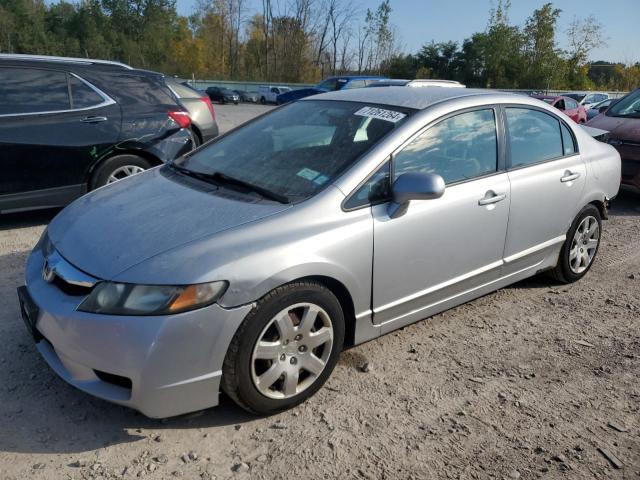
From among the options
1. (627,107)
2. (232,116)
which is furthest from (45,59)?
(232,116)

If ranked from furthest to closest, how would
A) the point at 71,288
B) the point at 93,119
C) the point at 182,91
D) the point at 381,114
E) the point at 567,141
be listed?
1. the point at 182,91
2. the point at 93,119
3. the point at 567,141
4. the point at 381,114
5. the point at 71,288

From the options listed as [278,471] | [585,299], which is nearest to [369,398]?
[278,471]

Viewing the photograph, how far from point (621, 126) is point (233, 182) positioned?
6.43 m

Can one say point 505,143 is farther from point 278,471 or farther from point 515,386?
point 278,471

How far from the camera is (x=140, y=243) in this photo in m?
2.58

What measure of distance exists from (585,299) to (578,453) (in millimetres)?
2039

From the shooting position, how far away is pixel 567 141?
4.29m

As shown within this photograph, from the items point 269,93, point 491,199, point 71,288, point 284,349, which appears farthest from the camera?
point 269,93

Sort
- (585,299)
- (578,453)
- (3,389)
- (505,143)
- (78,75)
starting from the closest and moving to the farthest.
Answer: (578,453) → (3,389) → (505,143) → (585,299) → (78,75)

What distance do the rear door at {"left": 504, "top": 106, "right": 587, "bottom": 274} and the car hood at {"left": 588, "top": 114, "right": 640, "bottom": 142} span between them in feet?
11.7

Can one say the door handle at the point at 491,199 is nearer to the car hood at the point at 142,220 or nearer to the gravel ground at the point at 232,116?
Answer: the car hood at the point at 142,220

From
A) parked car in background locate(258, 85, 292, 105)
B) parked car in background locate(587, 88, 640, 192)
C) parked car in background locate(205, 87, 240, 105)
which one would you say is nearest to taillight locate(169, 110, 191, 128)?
parked car in background locate(587, 88, 640, 192)

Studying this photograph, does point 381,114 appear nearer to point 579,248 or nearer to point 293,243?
point 293,243

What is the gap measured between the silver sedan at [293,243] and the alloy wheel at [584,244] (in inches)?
11.8
